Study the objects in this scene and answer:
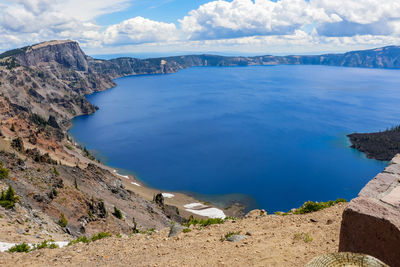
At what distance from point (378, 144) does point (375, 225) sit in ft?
510

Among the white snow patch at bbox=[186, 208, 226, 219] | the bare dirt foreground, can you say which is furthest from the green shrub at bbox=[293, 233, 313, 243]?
the white snow patch at bbox=[186, 208, 226, 219]

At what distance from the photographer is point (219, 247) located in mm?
16094

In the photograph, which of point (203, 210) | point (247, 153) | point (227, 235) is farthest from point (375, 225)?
point (247, 153)

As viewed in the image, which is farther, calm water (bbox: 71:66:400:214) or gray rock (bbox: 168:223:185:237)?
calm water (bbox: 71:66:400:214)

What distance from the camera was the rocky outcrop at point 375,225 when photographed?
9.00 m

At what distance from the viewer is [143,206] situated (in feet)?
231

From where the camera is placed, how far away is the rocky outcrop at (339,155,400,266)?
29.5 feet

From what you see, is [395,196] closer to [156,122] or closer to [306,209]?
[306,209]

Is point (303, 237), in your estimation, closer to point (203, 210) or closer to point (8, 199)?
point (8, 199)

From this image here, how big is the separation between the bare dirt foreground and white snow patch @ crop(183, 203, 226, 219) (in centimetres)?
6220

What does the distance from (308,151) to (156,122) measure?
3938 inches

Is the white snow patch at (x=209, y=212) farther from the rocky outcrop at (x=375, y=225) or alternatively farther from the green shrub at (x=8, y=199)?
the rocky outcrop at (x=375, y=225)

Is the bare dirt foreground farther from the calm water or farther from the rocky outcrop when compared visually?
the calm water

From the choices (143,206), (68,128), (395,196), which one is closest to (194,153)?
(143,206)
